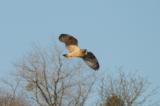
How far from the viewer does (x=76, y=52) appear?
11.4 meters

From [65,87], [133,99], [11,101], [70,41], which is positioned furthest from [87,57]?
[11,101]

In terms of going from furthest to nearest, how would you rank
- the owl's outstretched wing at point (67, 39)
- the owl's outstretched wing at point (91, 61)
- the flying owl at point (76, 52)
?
the owl's outstretched wing at point (91, 61), the owl's outstretched wing at point (67, 39), the flying owl at point (76, 52)

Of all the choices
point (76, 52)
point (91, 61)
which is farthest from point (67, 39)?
point (91, 61)

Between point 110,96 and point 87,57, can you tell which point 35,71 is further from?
point 87,57

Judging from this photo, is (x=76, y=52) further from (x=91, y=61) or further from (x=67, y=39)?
(x=91, y=61)

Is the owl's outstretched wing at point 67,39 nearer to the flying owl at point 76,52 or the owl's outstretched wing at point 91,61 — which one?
the flying owl at point 76,52

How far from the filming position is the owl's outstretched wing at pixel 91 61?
11883mm

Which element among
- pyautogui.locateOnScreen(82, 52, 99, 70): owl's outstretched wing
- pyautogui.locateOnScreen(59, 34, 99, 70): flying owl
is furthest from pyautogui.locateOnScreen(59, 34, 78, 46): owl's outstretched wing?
pyautogui.locateOnScreen(82, 52, 99, 70): owl's outstretched wing

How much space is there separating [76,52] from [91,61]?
2.47 ft

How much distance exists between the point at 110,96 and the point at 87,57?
30.2 metres

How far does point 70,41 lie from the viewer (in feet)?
38.4

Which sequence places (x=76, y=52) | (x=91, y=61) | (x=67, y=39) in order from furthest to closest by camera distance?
(x=91, y=61)
(x=67, y=39)
(x=76, y=52)

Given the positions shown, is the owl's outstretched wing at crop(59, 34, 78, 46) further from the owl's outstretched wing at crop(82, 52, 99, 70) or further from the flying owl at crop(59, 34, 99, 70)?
the owl's outstretched wing at crop(82, 52, 99, 70)

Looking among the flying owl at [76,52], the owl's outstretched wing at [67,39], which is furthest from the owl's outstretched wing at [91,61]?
the owl's outstretched wing at [67,39]
